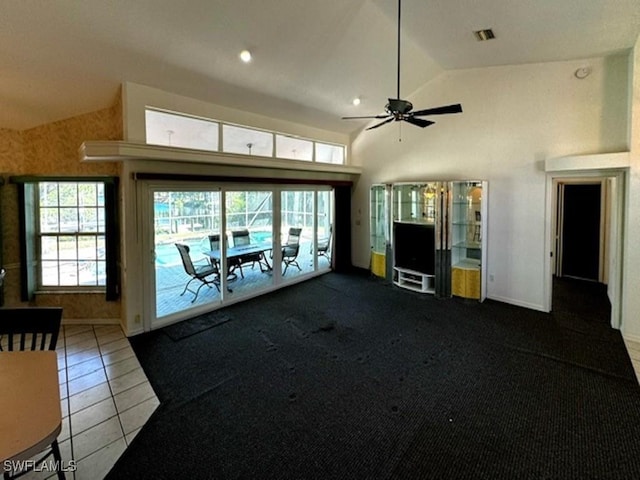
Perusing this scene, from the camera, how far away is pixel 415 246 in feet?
20.8

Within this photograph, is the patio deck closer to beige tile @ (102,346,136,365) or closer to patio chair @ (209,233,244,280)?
patio chair @ (209,233,244,280)

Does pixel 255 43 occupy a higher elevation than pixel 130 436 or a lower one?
higher

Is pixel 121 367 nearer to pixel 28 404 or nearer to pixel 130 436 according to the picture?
pixel 130 436

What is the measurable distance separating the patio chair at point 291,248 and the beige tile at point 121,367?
344 centimetres

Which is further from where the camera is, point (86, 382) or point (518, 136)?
point (518, 136)

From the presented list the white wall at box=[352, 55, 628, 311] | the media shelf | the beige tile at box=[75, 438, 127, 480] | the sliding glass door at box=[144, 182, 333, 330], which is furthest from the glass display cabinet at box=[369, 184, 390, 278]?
the beige tile at box=[75, 438, 127, 480]

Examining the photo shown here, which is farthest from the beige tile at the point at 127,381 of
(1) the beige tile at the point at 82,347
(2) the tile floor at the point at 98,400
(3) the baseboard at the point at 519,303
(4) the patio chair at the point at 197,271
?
(3) the baseboard at the point at 519,303

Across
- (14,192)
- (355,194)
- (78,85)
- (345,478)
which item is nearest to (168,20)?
(78,85)

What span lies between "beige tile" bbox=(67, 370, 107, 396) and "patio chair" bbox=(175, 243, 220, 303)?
1933 mm

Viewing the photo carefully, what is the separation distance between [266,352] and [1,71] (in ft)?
13.3

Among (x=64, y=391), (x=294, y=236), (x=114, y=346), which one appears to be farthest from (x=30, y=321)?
(x=294, y=236)

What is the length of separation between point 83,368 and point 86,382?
0.36m

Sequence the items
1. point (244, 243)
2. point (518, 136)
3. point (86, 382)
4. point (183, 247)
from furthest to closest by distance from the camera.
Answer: point (244, 243), point (518, 136), point (183, 247), point (86, 382)

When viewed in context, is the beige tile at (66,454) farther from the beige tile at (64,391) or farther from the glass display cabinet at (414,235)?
the glass display cabinet at (414,235)
